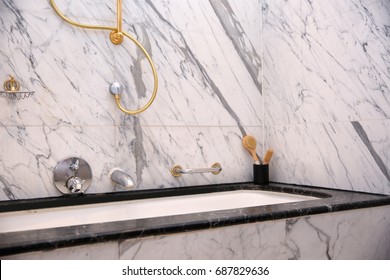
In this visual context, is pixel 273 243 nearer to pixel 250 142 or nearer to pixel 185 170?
pixel 185 170

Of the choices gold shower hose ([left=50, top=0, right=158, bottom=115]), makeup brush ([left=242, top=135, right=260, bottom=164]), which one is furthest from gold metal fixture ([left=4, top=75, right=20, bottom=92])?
makeup brush ([left=242, top=135, right=260, bottom=164])

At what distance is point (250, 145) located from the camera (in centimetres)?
220

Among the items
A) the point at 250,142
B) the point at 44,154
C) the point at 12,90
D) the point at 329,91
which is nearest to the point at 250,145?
the point at 250,142

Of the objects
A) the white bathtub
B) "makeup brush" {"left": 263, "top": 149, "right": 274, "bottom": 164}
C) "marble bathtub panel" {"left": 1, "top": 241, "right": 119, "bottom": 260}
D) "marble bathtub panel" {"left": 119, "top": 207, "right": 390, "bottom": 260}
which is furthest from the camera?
"makeup brush" {"left": 263, "top": 149, "right": 274, "bottom": 164}

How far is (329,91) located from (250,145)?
0.49 m

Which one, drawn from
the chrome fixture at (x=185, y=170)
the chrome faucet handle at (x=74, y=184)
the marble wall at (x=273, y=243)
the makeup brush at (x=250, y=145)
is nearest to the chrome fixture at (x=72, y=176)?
the chrome faucet handle at (x=74, y=184)

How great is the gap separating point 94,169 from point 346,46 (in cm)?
120

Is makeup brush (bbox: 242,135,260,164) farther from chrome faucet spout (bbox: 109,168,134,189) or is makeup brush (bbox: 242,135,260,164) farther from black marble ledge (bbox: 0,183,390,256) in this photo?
chrome faucet spout (bbox: 109,168,134,189)

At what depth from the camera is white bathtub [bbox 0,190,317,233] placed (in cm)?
158

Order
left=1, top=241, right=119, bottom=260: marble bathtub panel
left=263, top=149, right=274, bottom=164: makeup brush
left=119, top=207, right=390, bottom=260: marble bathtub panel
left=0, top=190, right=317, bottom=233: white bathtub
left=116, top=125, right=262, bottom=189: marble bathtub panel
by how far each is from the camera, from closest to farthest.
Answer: left=1, top=241, right=119, bottom=260: marble bathtub panel < left=119, top=207, right=390, bottom=260: marble bathtub panel < left=0, top=190, right=317, bottom=233: white bathtub < left=116, top=125, right=262, bottom=189: marble bathtub panel < left=263, top=149, right=274, bottom=164: makeup brush

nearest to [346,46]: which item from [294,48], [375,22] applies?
[375,22]

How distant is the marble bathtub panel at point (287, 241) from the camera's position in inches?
45.8

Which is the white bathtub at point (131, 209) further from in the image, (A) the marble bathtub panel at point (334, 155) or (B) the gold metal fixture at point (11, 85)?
(B) the gold metal fixture at point (11, 85)

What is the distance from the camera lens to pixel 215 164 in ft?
6.89
